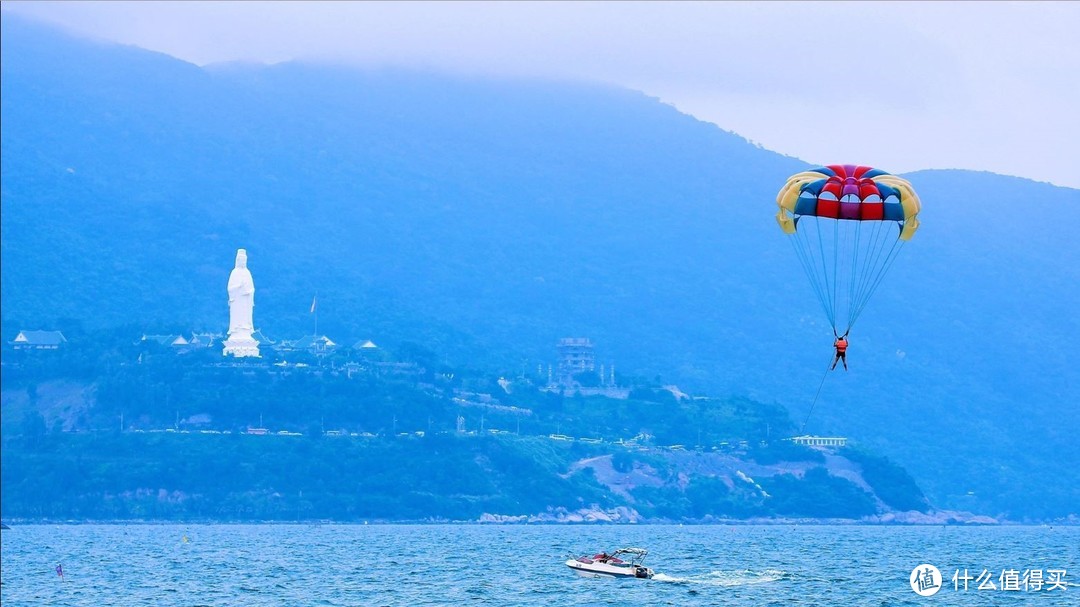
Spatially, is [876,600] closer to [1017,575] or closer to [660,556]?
[1017,575]

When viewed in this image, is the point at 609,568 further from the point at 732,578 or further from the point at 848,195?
the point at 848,195

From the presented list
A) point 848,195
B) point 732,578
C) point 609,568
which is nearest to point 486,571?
point 609,568

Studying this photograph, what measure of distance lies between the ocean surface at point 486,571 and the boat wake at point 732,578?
12 centimetres

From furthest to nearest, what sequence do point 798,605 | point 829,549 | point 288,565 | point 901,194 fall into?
point 829,549 < point 288,565 < point 798,605 < point 901,194

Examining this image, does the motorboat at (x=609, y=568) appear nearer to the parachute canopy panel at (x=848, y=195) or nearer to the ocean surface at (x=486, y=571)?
the ocean surface at (x=486, y=571)

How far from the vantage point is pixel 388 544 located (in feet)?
553

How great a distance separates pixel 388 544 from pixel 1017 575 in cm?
6376

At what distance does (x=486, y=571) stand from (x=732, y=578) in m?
16.2

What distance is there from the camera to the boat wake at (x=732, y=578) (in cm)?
11019

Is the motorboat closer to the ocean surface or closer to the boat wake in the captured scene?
the ocean surface

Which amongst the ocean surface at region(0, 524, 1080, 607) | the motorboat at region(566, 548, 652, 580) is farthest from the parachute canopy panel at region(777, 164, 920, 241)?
the motorboat at region(566, 548, 652, 580)

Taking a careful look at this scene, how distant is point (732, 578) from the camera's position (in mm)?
114312

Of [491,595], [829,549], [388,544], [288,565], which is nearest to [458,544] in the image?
[388,544]

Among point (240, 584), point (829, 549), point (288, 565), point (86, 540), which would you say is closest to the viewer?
point (240, 584)
